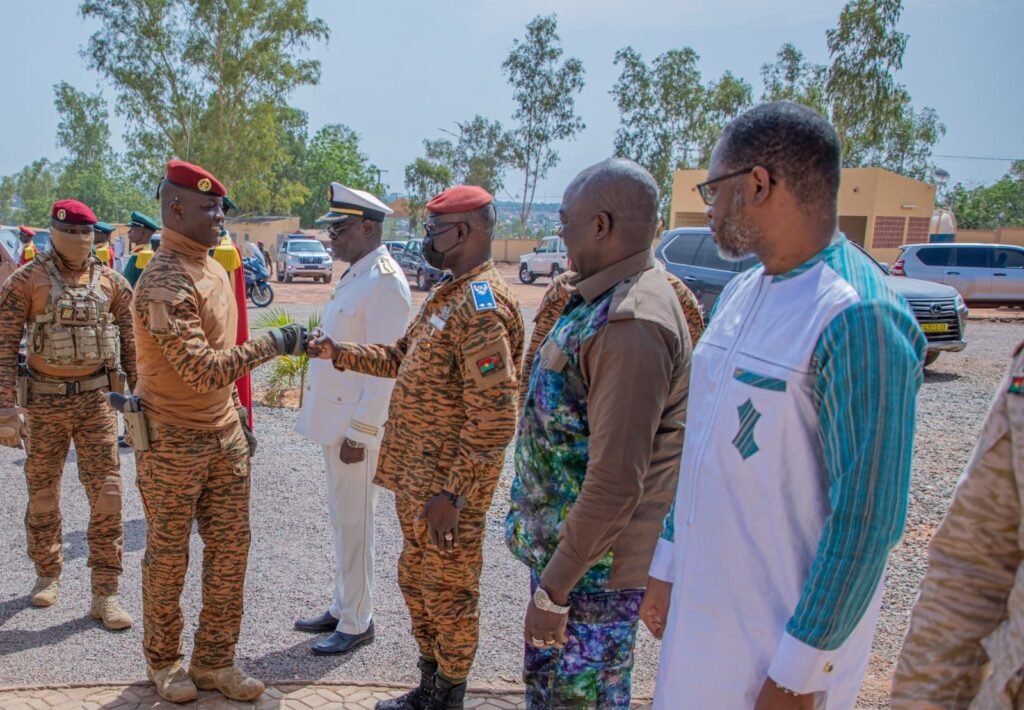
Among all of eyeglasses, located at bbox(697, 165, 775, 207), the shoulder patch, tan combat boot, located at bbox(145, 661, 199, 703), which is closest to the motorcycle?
tan combat boot, located at bbox(145, 661, 199, 703)

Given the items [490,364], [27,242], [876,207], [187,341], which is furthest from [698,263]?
[876,207]

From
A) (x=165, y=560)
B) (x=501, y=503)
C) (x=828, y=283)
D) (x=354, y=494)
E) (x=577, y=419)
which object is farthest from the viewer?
(x=501, y=503)

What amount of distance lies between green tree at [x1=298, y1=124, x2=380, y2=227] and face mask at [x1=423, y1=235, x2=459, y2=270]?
192 ft

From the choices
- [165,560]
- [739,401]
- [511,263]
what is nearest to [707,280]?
[165,560]

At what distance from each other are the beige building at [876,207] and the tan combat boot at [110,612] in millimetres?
27187

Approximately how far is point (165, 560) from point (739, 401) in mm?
2499

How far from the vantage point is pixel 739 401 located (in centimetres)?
165

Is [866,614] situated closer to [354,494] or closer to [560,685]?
[560,685]

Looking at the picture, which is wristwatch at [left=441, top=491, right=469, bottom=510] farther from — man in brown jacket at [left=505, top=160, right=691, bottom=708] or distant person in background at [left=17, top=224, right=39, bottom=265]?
distant person in background at [left=17, top=224, right=39, bottom=265]

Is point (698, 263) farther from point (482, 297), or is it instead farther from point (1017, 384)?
point (1017, 384)

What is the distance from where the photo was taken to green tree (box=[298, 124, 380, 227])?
60.7m

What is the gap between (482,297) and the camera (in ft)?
9.36

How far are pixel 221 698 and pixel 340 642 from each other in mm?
576

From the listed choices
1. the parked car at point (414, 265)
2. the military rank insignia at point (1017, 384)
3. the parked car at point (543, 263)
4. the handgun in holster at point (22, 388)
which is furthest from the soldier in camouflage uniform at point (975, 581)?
the parked car at point (543, 263)
